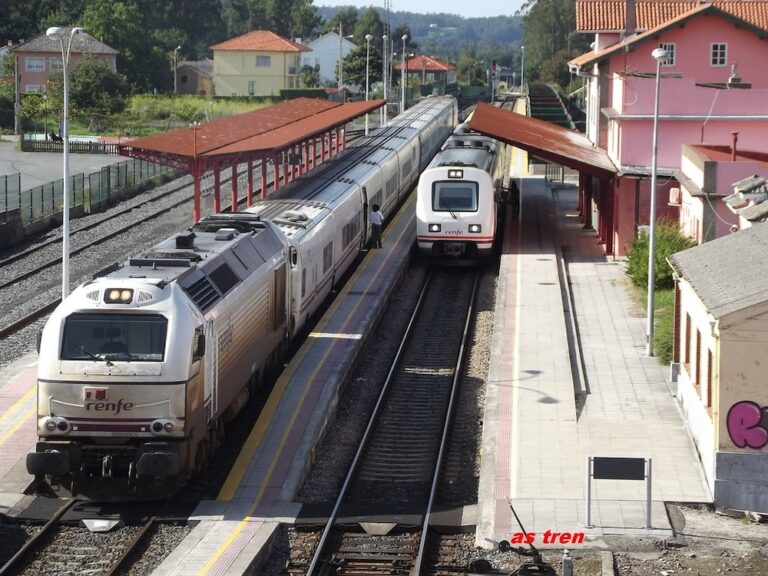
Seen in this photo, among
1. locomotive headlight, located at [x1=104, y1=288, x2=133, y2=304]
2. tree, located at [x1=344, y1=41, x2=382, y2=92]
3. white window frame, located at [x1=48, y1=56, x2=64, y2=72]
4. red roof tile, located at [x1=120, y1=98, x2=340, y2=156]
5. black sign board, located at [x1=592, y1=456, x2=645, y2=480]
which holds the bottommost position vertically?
black sign board, located at [x1=592, y1=456, x2=645, y2=480]

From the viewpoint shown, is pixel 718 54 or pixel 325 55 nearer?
pixel 718 54

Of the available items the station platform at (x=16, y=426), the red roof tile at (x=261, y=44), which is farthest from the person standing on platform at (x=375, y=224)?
the red roof tile at (x=261, y=44)

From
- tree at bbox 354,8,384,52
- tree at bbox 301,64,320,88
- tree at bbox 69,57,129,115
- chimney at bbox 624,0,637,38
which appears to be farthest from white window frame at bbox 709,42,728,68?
tree at bbox 354,8,384,52

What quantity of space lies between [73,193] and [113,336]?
96.9 ft

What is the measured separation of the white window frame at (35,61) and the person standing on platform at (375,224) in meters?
56.5

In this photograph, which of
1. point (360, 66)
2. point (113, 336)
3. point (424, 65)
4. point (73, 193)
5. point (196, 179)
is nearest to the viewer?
point (113, 336)

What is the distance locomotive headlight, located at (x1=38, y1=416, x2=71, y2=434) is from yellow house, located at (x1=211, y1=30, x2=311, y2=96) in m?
86.1

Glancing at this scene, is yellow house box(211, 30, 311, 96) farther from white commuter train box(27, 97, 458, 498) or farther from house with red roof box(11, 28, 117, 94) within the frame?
white commuter train box(27, 97, 458, 498)

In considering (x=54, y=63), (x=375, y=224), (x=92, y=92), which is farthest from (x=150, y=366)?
(x=54, y=63)

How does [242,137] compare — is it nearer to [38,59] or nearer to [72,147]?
[72,147]

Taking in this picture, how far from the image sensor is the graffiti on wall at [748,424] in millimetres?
15438

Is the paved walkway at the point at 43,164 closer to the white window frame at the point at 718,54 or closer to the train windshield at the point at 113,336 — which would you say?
the white window frame at the point at 718,54

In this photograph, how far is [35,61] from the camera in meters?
84.9

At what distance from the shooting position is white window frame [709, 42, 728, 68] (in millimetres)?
34750
